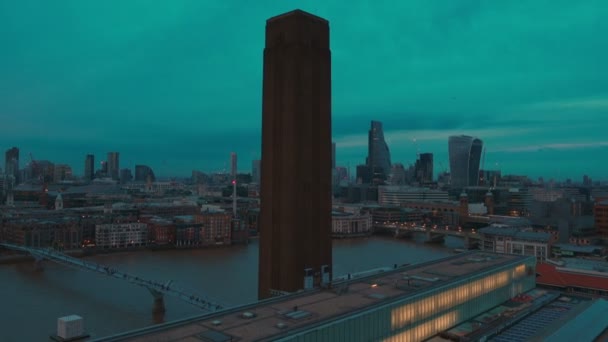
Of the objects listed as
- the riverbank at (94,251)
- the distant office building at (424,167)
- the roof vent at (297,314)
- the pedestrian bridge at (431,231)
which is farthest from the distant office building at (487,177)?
the roof vent at (297,314)

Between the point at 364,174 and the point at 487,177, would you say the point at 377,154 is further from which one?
the point at 487,177

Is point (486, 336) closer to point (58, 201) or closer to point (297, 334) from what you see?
point (297, 334)

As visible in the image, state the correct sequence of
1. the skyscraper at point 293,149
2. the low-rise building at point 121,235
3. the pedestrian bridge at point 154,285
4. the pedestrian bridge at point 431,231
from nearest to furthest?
the skyscraper at point 293,149 < the pedestrian bridge at point 154,285 < the low-rise building at point 121,235 < the pedestrian bridge at point 431,231

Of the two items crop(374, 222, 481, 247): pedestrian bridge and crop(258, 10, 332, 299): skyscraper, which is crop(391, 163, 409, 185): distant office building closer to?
crop(374, 222, 481, 247): pedestrian bridge

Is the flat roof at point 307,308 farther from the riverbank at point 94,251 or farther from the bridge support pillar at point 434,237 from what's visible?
the bridge support pillar at point 434,237

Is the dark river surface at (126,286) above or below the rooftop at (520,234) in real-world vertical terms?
below

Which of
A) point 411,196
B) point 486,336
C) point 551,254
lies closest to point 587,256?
point 551,254
